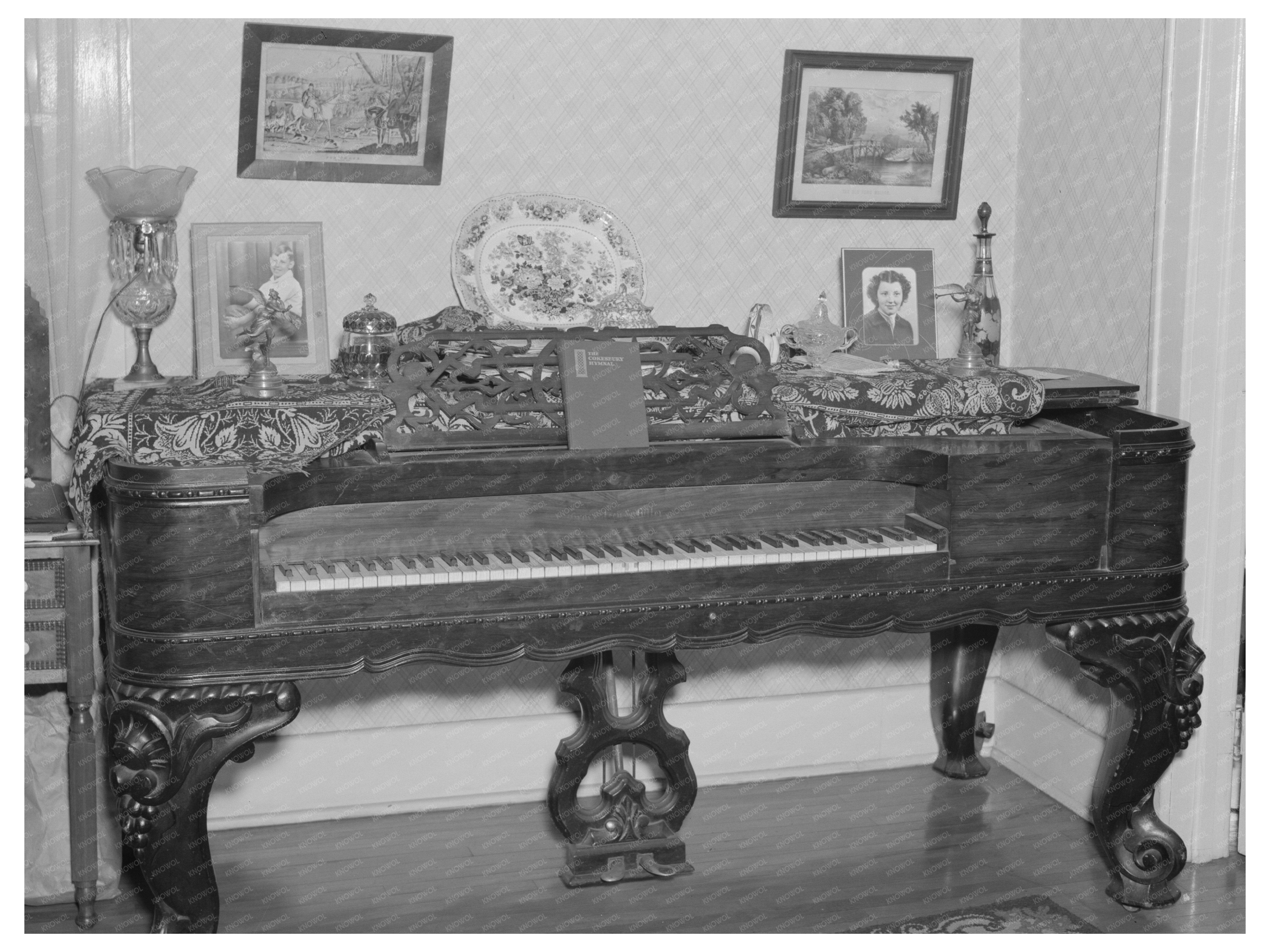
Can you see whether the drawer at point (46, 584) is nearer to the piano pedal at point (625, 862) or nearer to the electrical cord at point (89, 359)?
the electrical cord at point (89, 359)

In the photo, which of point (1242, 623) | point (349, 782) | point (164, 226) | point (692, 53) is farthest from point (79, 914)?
point (1242, 623)

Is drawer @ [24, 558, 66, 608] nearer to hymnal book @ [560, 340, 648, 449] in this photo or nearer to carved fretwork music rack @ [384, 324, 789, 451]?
carved fretwork music rack @ [384, 324, 789, 451]

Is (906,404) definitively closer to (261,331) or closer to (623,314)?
(623,314)

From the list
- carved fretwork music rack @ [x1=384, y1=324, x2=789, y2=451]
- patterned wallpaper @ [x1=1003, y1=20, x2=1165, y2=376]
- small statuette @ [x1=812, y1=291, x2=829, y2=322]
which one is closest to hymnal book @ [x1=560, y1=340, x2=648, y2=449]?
carved fretwork music rack @ [x1=384, y1=324, x2=789, y2=451]

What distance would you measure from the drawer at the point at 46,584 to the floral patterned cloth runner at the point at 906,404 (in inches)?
58.0

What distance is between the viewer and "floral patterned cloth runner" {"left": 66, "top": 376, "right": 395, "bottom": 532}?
2.63 meters

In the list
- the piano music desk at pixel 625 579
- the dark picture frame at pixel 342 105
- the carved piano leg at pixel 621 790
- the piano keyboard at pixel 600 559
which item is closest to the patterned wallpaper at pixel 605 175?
the dark picture frame at pixel 342 105

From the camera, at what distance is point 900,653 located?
3.94 meters

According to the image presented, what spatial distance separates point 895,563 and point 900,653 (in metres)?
1.12

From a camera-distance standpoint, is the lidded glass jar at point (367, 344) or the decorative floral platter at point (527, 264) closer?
the lidded glass jar at point (367, 344)

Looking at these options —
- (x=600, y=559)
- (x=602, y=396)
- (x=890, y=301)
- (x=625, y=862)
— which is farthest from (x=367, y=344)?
(x=890, y=301)

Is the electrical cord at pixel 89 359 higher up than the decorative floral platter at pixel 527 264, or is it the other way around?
the decorative floral platter at pixel 527 264

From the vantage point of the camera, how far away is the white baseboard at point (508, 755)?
11.7 ft

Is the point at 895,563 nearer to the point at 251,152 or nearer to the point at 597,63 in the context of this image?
the point at 597,63
